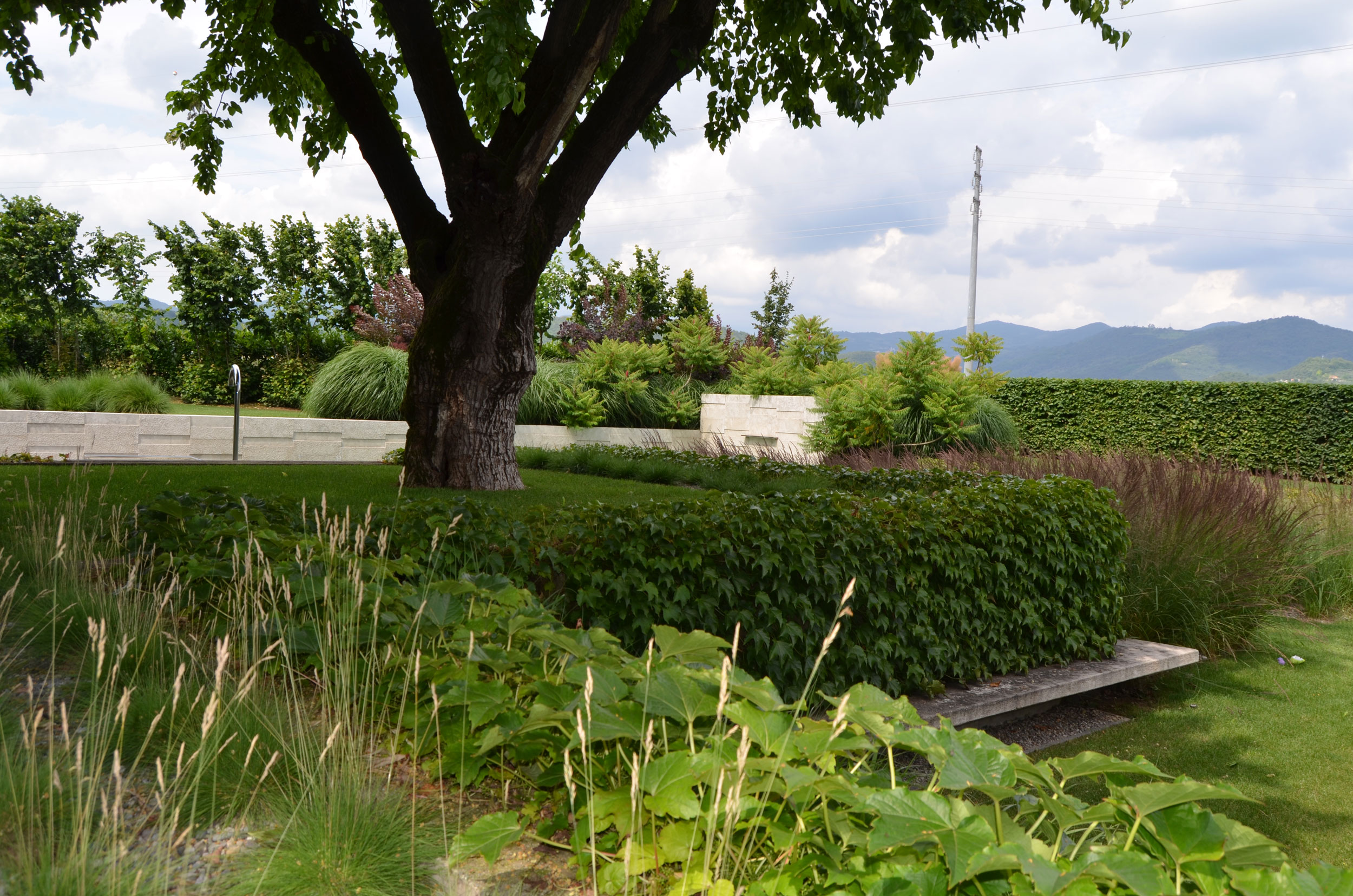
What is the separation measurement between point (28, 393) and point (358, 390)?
159 inches

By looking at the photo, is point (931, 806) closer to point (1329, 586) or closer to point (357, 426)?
point (1329, 586)

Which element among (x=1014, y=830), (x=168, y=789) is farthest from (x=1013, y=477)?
(x=168, y=789)

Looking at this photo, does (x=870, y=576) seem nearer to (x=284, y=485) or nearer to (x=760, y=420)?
(x=284, y=485)

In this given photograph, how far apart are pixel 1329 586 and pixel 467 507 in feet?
25.1

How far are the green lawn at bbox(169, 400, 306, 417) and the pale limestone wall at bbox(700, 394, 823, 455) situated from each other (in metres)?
6.40

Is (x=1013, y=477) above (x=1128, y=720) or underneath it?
above

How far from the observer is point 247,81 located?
8.42 metres

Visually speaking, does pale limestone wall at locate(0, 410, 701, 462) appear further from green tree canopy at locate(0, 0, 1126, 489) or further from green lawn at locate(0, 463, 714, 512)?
green tree canopy at locate(0, 0, 1126, 489)

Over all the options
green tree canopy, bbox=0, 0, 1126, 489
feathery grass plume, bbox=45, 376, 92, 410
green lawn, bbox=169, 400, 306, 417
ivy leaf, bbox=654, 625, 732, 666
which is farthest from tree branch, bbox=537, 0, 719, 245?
feathery grass plume, bbox=45, 376, 92, 410

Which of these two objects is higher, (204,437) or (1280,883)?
(204,437)

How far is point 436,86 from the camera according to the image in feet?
20.0

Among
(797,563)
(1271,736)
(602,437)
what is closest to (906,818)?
(797,563)

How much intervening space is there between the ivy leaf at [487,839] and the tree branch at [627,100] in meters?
5.29

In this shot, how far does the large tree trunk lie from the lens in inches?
236
